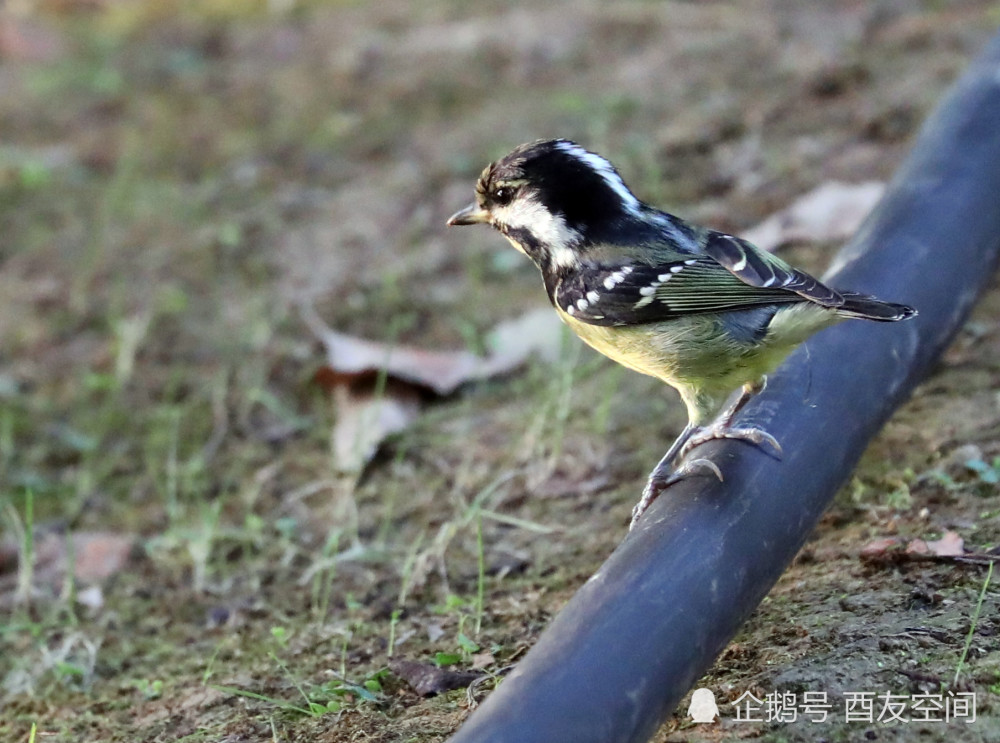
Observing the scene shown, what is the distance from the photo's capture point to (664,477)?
3473 mm

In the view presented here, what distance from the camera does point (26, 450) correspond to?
16.6 feet

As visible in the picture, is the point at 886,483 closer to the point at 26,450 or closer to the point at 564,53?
the point at 26,450

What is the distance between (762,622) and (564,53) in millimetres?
5211

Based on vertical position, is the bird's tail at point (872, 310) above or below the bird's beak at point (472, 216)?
below

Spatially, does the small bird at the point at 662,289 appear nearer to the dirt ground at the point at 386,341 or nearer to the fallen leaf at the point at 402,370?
the dirt ground at the point at 386,341

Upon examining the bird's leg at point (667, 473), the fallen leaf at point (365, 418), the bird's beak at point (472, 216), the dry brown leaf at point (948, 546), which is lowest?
the fallen leaf at point (365, 418)

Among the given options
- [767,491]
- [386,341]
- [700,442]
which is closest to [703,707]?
[767,491]

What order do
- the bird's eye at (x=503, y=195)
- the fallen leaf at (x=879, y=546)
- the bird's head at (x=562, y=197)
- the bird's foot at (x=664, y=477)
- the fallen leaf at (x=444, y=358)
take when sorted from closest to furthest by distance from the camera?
the bird's foot at (x=664, y=477)
the fallen leaf at (x=879, y=546)
the bird's head at (x=562, y=197)
the bird's eye at (x=503, y=195)
the fallen leaf at (x=444, y=358)

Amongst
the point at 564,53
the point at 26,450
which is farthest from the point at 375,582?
the point at 564,53

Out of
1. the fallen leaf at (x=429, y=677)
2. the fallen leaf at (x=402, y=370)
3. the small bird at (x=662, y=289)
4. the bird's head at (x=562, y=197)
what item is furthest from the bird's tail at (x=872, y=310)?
the fallen leaf at (x=402, y=370)

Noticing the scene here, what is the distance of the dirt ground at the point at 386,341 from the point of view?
3225 mm

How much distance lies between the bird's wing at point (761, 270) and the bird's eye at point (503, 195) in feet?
1.92

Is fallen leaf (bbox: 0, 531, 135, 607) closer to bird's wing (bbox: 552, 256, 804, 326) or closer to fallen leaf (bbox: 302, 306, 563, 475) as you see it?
fallen leaf (bbox: 302, 306, 563, 475)

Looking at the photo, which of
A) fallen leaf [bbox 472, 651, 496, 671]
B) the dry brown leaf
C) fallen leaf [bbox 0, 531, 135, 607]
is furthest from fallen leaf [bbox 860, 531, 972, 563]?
fallen leaf [bbox 0, 531, 135, 607]
